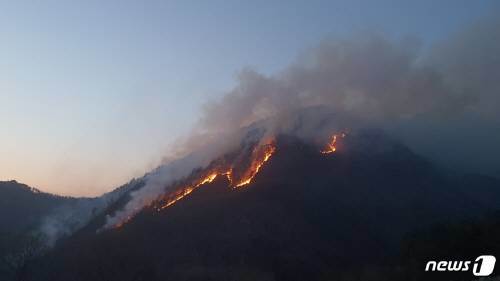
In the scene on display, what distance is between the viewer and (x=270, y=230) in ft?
516

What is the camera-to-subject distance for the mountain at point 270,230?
5492 inches

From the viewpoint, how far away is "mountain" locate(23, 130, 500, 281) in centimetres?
13950

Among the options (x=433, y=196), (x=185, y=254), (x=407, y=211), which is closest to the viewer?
(x=185, y=254)

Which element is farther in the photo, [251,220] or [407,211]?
[407,211]

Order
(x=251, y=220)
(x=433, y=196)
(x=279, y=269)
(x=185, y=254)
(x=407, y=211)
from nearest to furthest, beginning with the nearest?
(x=279, y=269) → (x=185, y=254) → (x=251, y=220) → (x=407, y=211) → (x=433, y=196)

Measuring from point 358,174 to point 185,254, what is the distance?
70869 mm

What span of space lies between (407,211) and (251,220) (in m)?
48.7

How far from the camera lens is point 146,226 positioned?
17112 centimetres

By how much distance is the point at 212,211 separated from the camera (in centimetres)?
16975

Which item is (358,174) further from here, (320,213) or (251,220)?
(251,220)

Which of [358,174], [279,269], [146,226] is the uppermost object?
[358,174]

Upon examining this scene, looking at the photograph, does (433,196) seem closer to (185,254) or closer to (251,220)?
(251,220)

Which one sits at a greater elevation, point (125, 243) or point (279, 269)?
point (125, 243)

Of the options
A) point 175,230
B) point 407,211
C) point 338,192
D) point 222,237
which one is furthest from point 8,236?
point 407,211
